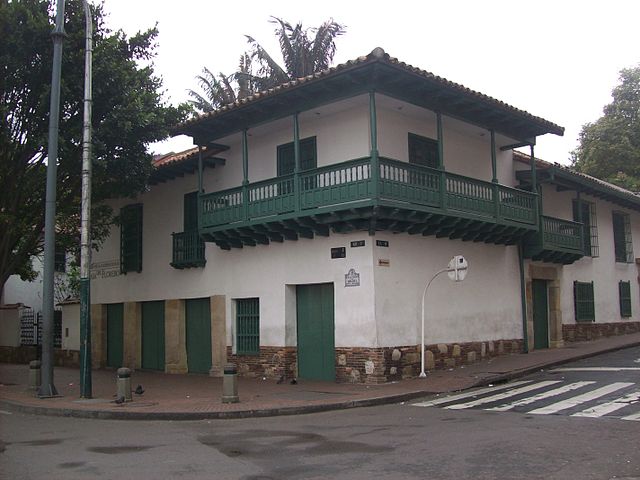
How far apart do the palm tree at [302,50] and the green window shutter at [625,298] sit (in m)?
15.6

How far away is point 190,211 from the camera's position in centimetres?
2072

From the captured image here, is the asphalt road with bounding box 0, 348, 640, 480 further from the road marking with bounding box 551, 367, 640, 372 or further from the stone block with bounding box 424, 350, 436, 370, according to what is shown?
the stone block with bounding box 424, 350, 436, 370

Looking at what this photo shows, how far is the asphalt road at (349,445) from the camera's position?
7.25 meters

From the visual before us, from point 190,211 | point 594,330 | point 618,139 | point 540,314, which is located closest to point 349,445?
point 190,211

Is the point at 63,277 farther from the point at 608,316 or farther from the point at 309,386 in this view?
the point at 608,316

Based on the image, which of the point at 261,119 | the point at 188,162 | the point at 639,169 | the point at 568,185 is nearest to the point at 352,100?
the point at 261,119

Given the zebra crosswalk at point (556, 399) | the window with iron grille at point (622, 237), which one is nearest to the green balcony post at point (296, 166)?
the zebra crosswalk at point (556, 399)

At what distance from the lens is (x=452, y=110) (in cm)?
1684

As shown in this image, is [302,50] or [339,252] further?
[302,50]

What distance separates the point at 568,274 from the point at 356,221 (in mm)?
10626

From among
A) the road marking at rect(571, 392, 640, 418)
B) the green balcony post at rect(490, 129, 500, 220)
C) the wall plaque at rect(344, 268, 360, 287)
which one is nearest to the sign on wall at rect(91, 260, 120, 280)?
the wall plaque at rect(344, 268, 360, 287)

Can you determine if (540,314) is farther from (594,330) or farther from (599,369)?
(599,369)

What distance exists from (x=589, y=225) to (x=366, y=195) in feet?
41.9

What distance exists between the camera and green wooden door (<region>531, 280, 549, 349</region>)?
20819mm
